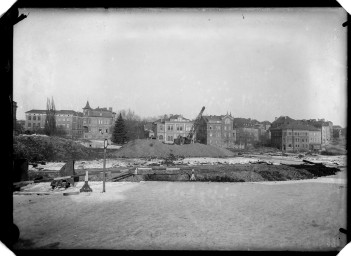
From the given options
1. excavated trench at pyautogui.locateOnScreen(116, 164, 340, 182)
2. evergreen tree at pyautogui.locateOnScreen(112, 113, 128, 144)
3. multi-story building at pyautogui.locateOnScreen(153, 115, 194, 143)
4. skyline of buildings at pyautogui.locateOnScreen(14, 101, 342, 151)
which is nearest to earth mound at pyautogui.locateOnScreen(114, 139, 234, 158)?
skyline of buildings at pyautogui.locateOnScreen(14, 101, 342, 151)

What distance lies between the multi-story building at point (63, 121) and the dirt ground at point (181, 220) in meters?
2.93

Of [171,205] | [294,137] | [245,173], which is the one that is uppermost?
[294,137]

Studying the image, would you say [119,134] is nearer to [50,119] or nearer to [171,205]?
[50,119]

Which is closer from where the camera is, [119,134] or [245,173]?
[245,173]

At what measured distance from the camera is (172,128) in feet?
52.9

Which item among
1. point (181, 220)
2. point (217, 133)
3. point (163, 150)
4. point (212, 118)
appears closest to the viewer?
point (181, 220)

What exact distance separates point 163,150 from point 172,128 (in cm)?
218

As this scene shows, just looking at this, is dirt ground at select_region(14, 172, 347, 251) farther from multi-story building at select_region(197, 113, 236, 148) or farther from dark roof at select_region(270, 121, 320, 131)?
multi-story building at select_region(197, 113, 236, 148)

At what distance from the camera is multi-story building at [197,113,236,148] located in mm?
13867

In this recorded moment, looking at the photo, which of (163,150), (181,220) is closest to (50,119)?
(181,220)

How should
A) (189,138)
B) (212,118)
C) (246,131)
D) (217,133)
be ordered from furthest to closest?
1. (189,138)
2. (217,133)
3. (246,131)
4. (212,118)

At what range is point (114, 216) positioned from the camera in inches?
241

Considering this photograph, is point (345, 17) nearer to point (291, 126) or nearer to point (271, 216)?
point (271, 216)

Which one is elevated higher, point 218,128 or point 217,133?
point 218,128
